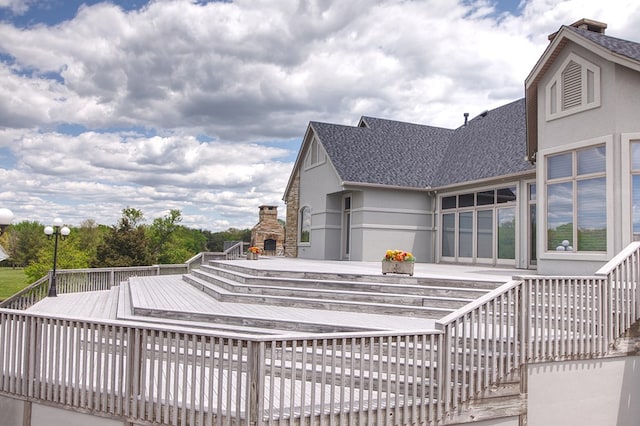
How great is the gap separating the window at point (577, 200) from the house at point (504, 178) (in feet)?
0.07

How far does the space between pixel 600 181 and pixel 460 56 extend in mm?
5146

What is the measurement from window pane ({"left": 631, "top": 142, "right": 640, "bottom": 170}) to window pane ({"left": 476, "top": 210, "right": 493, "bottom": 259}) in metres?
6.59

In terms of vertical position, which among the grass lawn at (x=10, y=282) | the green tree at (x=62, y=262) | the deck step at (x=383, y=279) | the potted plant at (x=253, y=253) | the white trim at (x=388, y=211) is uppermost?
the white trim at (x=388, y=211)

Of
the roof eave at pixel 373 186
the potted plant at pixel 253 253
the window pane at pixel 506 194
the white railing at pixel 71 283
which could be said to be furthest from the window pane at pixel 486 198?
the white railing at pixel 71 283

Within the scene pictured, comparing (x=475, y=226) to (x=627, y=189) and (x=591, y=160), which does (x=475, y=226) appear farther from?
(x=627, y=189)

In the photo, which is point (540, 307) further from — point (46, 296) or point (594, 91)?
point (46, 296)

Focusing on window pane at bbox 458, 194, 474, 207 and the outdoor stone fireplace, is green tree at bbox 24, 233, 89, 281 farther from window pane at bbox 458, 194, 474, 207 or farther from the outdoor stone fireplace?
window pane at bbox 458, 194, 474, 207

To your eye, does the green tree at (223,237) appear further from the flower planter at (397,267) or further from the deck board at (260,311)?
the flower planter at (397,267)

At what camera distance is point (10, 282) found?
53.9 meters

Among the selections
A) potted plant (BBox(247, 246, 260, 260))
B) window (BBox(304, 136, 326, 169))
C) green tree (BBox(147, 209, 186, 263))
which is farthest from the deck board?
green tree (BBox(147, 209, 186, 263))

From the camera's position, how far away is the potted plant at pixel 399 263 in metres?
9.56

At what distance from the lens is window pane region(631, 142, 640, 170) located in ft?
27.6

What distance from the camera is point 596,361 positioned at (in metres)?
6.34

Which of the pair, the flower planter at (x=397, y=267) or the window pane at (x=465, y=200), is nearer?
the flower planter at (x=397, y=267)
